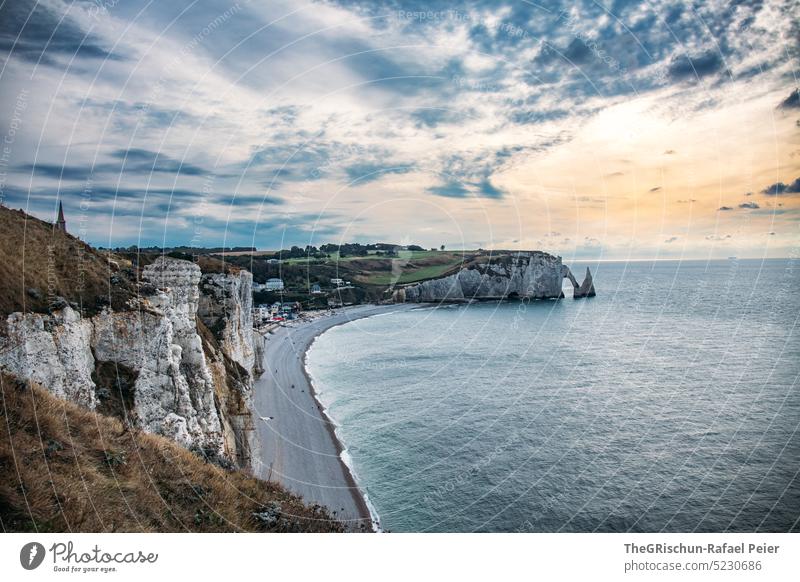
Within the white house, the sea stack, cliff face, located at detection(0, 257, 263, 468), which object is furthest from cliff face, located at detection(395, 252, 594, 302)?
cliff face, located at detection(0, 257, 263, 468)

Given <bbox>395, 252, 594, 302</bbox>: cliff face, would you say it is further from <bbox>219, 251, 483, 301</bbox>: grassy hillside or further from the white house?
the white house

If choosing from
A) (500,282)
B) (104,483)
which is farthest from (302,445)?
(500,282)

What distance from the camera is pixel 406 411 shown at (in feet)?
132

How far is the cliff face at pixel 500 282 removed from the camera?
5064 inches

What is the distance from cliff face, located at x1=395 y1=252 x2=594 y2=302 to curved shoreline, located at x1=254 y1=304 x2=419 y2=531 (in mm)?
69131

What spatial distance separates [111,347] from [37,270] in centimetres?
287

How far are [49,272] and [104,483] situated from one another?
8.05m

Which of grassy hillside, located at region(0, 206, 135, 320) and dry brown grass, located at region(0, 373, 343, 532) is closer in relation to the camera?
dry brown grass, located at region(0, 373, 343, 532)

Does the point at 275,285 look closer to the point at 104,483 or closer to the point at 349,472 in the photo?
the point at 349,472

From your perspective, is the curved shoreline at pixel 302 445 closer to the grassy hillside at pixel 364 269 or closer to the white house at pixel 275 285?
the white house at pixel 275 285

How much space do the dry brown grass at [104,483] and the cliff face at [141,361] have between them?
2167 mm

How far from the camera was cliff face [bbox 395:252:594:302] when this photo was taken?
129 m
